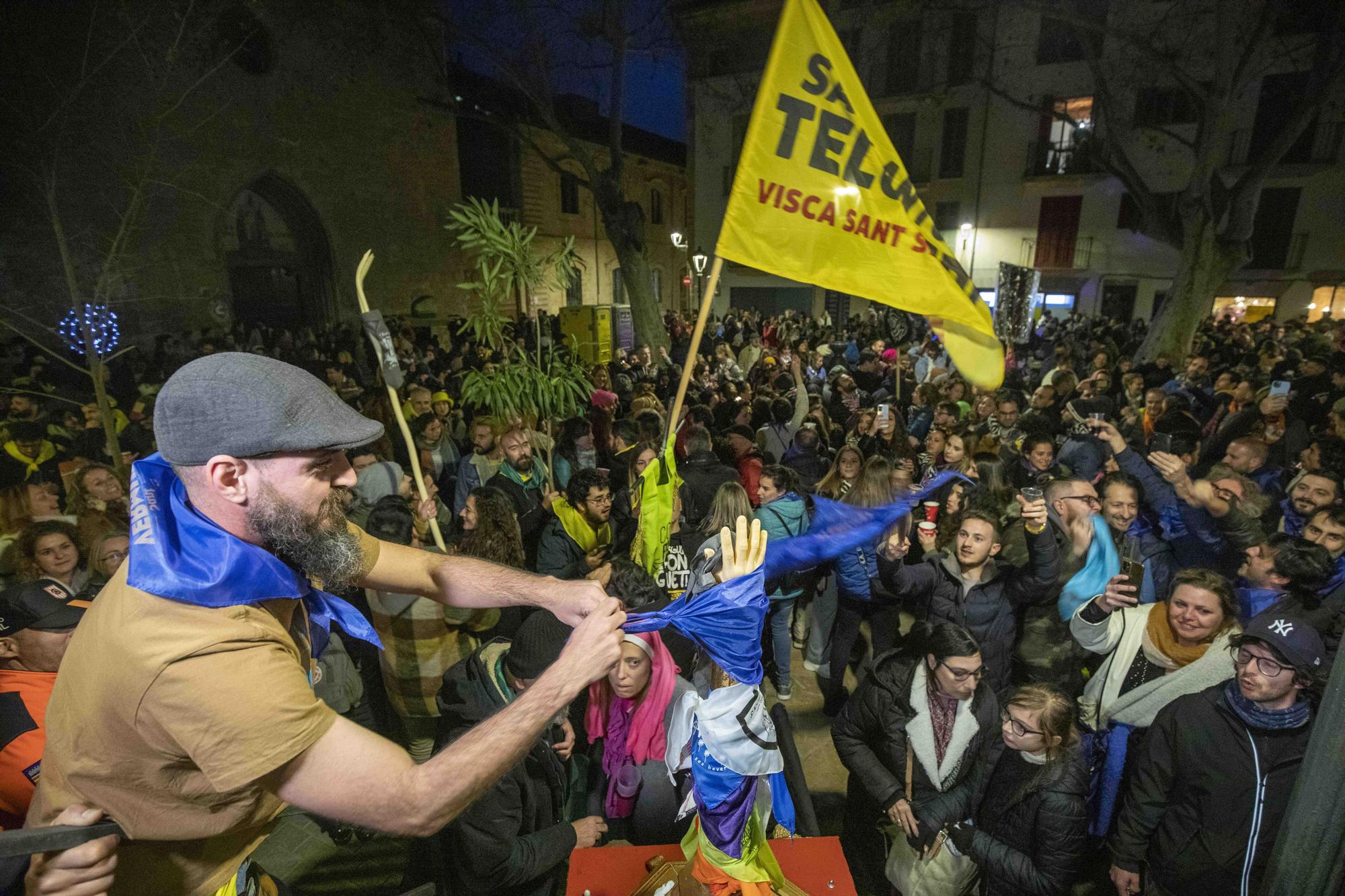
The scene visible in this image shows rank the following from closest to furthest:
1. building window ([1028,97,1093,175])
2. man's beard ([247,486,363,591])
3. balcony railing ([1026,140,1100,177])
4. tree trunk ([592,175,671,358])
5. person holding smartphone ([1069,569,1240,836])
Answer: man's beard ([247,486,363,591]) < person holding smartphone ([1069,569,1240,836]) < tree trunk ([592,175,671,358]) < building window ([1028,97,1093,175]) < balcony railing ([1026,140,1100,177])

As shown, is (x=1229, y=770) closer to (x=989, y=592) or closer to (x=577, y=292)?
(x=989, y=592)

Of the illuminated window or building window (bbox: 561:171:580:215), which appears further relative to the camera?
building window (bbox: 561:171:580:215)

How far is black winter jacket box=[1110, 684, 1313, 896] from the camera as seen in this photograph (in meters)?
2.44

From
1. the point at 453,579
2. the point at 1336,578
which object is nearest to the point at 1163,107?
the point at 1336,578

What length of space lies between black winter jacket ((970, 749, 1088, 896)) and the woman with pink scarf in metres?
1.34

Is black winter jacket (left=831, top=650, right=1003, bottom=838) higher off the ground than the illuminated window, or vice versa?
the illuminated window

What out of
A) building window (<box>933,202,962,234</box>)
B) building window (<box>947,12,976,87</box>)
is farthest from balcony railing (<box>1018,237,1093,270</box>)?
building window (<box>947,12,976,87</box>)

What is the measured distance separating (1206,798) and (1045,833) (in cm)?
61

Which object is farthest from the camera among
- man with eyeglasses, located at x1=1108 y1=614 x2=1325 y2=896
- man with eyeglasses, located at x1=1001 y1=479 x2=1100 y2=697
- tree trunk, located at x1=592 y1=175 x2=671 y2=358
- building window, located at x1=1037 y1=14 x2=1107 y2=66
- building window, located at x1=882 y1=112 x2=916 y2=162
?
building window, located at x1=882 y1=112 x2=916 y2=162

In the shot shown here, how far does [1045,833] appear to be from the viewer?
8.53 feet

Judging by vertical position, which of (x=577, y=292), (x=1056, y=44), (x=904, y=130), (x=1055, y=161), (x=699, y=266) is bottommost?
(x=577, y=292)

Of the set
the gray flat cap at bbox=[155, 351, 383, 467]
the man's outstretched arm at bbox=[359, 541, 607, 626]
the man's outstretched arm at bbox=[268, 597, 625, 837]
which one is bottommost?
the man's outstretched arm at bbox=[268, 597, 625, 837]

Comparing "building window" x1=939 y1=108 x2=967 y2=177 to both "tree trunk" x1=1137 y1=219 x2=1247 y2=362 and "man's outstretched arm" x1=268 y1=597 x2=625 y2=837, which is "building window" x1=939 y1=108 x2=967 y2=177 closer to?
"tree trunk" x1=1137 y1=219 x2=1247 y2=362

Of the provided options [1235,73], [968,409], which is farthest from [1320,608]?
[1235,73]
